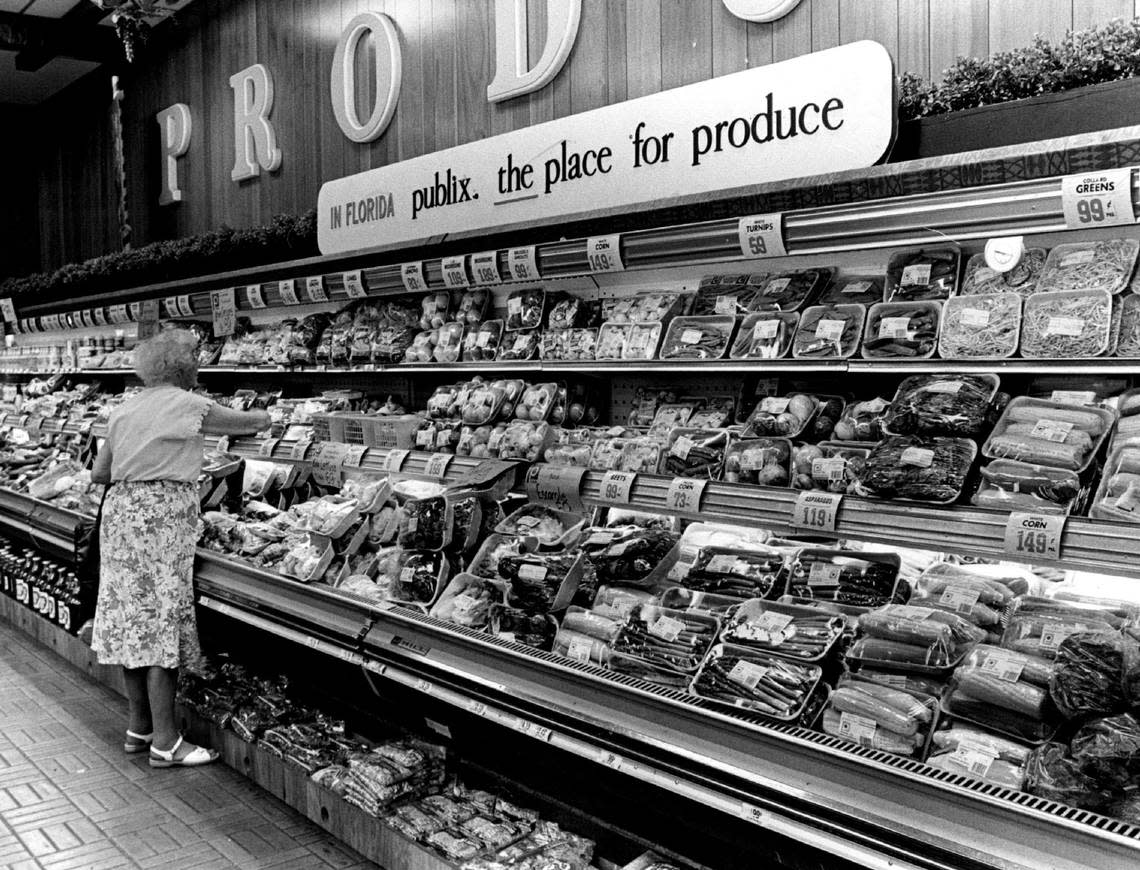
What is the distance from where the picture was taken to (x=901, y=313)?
283cm

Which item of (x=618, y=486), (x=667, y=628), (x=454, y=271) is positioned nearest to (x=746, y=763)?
(x=667, y=628)

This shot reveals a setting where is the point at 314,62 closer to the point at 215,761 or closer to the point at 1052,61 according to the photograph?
the point at 215,761

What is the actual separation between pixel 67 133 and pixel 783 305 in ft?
29.6

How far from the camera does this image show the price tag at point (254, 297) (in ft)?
18.2

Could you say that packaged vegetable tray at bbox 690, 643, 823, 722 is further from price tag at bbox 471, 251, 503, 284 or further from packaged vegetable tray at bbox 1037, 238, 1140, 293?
price tag at bbox 471, 251, 503, 284

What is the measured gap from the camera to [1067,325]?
2.47 meters

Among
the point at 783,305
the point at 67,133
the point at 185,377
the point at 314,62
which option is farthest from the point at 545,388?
the point at 67,133

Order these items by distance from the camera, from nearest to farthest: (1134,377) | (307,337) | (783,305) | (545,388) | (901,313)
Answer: (1134,377), (901,313), (783,305), (545,388), (307,337)

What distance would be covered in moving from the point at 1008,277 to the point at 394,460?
2.29m

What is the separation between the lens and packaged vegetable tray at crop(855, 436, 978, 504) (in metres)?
2.44

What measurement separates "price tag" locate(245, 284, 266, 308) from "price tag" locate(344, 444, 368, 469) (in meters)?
1.79

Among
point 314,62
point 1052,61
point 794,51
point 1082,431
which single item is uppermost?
point 314,62

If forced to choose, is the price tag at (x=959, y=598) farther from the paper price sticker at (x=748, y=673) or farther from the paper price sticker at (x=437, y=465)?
the paper price sticker at (x=437, y=465)

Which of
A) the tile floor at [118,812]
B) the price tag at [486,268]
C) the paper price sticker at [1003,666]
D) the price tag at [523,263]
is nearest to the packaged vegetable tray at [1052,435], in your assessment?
the paper price sticker at [1003,666]
